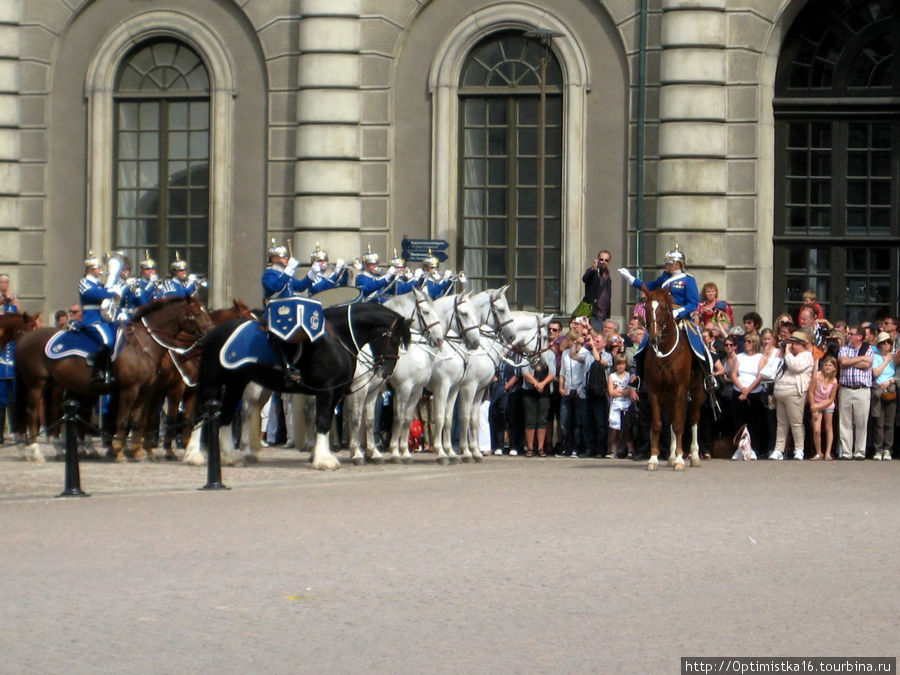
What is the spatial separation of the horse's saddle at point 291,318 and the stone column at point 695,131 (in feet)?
33.0

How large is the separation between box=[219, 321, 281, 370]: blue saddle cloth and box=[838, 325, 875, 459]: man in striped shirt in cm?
797

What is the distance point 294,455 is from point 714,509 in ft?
31.9

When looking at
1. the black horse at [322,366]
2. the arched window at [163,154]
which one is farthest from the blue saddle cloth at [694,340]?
the arched window at [163,154]

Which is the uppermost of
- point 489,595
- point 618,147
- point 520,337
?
point 618,147

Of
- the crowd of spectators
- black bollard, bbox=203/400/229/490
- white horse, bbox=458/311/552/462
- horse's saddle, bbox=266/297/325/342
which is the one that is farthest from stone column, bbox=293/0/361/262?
black bollard, bbox=203/400/229/490

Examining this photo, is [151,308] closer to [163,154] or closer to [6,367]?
[6,367]

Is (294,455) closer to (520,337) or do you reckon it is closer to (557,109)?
(520,337)

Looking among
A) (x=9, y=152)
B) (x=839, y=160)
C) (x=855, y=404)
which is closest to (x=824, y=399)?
(x=855, y=404)

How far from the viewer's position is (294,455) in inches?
994

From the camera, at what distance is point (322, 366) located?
21.7 metres

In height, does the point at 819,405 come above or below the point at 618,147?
below

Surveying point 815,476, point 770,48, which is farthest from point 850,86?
point 815,476

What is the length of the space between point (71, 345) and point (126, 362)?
0.72 meters

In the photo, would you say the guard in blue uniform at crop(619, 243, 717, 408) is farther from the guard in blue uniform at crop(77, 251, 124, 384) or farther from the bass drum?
the guard in blue uniform at crop(77, 251, 124, 384)
